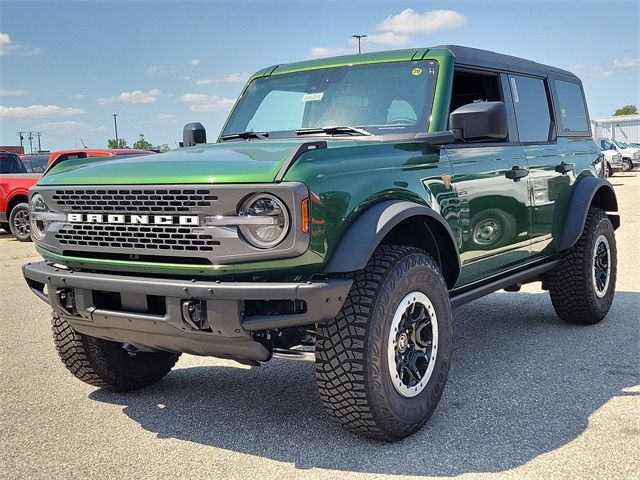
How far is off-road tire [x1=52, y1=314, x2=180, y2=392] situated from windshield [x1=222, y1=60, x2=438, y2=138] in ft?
5.30

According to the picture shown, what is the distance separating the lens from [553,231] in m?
5.36

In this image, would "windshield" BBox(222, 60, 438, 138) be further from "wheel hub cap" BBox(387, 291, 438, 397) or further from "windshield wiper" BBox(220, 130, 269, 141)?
"wheel hub cap" BBox(387, 291, 438, 397)

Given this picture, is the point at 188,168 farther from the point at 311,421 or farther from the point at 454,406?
the point at 454,406

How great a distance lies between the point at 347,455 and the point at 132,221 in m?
1.48

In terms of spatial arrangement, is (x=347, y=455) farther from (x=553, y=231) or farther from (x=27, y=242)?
(x=27, y=242)

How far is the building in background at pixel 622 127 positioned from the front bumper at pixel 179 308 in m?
51.1

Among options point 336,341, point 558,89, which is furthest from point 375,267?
point 558,89

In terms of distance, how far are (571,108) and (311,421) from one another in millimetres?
3729

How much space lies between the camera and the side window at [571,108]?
19.4 feet

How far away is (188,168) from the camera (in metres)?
3.32

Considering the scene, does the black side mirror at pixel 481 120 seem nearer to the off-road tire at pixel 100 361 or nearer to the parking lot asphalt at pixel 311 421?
the parking lot asphalt at pixel 311 421

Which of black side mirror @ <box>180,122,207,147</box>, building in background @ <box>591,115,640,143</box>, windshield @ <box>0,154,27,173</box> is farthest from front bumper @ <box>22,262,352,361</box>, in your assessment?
building in background @ <box>591,115,640,143</box>

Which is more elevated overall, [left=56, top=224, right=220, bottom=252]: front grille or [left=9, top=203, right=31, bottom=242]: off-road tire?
[left=56, top=224, right=220, bottom=252]: front grille

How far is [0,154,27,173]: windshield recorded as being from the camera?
14828mm
